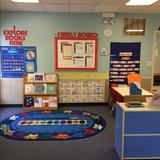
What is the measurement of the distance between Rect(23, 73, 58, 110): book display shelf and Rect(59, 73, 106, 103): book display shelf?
0.35 m

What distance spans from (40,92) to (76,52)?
1.47m

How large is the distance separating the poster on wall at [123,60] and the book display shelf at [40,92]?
5.48 ft

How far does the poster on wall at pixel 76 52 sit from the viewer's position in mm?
5755

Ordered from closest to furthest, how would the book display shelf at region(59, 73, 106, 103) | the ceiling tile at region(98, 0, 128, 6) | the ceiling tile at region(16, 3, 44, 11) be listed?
1. the ceiling tile at region(98, 0, 128, 6)
2. the ceiling tile at region(16, 3, 44, 11)
3. the book display shelf at region(59, 73, 106, 103)

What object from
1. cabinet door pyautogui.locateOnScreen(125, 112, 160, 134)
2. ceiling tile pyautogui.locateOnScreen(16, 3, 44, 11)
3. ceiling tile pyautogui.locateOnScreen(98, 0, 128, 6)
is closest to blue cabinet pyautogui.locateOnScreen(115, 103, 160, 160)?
cabinet door pyautogui.locateOnScreen(125, 112, 160, 134)

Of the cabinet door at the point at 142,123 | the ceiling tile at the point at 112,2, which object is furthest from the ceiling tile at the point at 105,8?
the cabinet door at the point at 142,123

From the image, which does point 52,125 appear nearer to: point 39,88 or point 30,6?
→ point 39,88

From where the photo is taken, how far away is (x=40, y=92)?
5.61 meters

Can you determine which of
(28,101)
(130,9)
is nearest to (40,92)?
(28,101)

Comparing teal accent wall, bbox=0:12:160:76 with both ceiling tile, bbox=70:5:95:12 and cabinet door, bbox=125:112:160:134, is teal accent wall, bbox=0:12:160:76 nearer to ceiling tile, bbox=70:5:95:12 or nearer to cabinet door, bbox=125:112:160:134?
ceiling tile, bbox=70:5:95:12

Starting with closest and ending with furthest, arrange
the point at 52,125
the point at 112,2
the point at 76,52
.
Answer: the point at 52,125 → the point at 112,2 → the point at 76,52

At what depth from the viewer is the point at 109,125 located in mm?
4516

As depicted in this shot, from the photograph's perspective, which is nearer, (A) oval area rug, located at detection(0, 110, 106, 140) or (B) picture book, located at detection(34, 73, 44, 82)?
(A) oval area rug, located at detection(0, 110, 106, 140)

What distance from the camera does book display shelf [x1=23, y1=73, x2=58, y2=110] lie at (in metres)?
5.58
